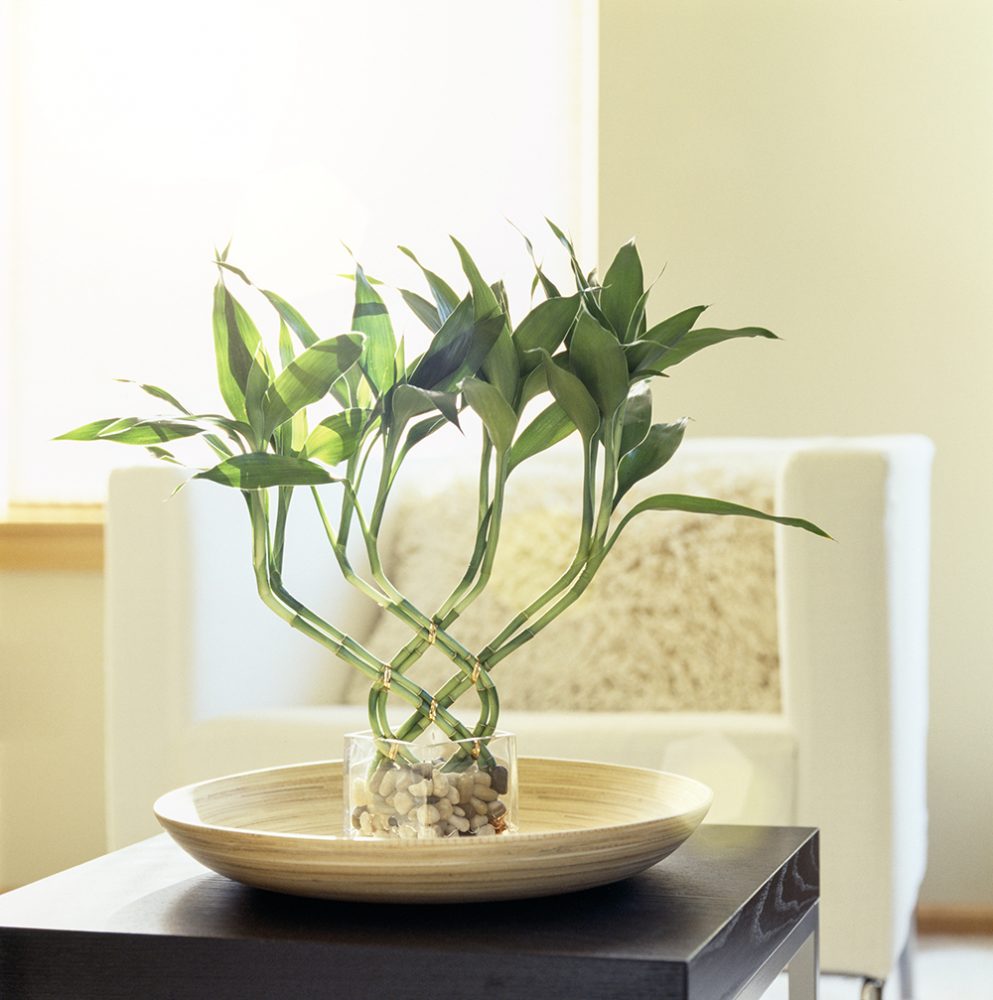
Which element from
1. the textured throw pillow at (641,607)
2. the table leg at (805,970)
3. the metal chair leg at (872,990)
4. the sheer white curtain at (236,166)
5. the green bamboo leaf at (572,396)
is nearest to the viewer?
the green bamboo leaf at (572,396)

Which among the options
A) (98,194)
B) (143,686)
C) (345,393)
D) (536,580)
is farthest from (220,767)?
(98,194)

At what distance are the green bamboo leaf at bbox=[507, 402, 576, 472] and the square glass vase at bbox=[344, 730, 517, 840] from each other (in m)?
0.17

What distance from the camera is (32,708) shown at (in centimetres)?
296

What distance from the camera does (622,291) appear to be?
890mm

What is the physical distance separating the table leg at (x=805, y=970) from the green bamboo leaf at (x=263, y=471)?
534mm

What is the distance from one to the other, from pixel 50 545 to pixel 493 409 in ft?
7.49

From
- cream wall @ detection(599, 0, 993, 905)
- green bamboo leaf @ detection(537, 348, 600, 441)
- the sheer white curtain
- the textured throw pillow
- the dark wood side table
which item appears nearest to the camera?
the dark wood side table

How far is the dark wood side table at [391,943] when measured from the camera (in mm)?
735

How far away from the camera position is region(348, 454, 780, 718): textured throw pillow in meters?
2.07

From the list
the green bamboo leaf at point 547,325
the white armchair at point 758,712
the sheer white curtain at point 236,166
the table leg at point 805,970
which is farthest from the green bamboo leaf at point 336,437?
the sheer white curtain at point 236,166

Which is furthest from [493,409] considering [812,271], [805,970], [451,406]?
[812,271]

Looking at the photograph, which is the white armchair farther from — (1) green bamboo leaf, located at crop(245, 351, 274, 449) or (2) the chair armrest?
(1) green bamboo leaf, located at crop(245, 351, 274, 449)

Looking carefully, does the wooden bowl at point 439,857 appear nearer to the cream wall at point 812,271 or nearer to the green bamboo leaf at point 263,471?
the green bamboo leaf at point 263,471

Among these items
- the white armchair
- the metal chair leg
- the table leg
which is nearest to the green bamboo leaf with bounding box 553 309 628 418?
the table leg
